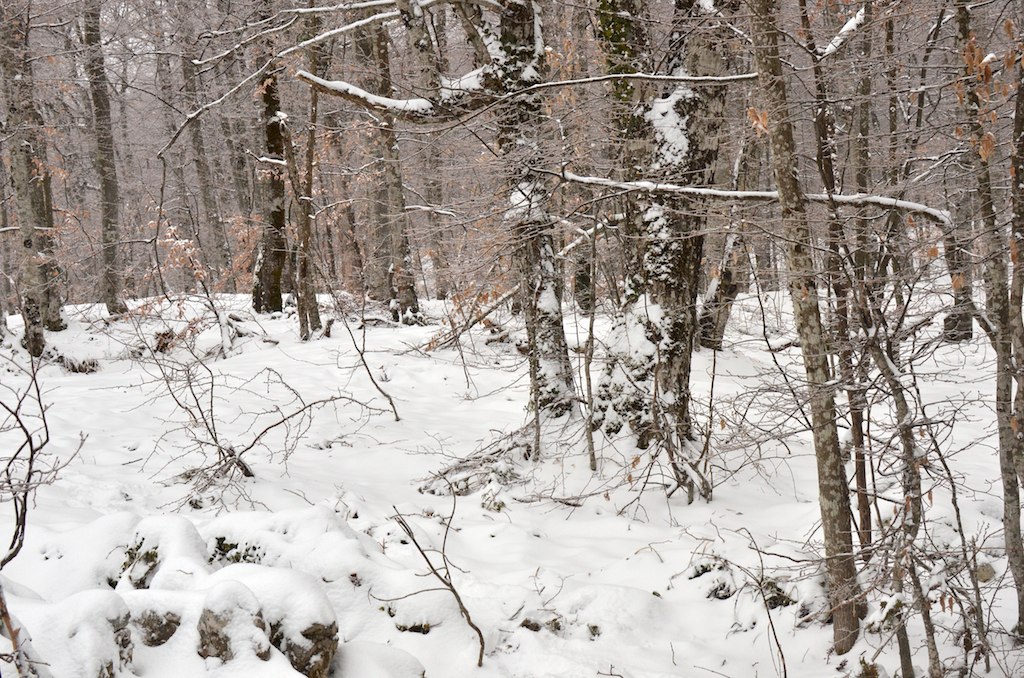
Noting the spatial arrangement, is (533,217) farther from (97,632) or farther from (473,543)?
(97,632)

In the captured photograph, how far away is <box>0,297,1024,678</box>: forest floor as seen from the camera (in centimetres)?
378

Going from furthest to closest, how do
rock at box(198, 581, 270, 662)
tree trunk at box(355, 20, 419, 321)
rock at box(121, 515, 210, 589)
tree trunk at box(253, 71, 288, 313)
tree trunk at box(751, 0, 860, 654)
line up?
tree trunk at box(253, 71, 288, 313)
tree trunk at box(355, 20, 419, 321)
rock at box(121, 515, 210, 589)
tree trunk at box(751, 0, 860, 654)
rock at box(198, 581, 270, 662)

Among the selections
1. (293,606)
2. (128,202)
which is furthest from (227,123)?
(293,606)

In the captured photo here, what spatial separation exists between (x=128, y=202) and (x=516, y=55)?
26.6 metres

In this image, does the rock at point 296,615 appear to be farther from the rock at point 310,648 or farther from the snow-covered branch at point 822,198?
the snow-covered branch at point 822,198

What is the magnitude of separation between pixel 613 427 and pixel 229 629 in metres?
3.80

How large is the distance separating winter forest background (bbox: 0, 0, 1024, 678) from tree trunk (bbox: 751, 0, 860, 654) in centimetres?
2

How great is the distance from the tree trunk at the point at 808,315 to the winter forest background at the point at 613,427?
0.02 m

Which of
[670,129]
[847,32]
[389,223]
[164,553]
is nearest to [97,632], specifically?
[164,553]

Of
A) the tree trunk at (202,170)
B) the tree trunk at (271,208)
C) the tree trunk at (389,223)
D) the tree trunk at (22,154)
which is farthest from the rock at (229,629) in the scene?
the tree trunk at (202,170)

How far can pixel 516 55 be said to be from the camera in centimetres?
670

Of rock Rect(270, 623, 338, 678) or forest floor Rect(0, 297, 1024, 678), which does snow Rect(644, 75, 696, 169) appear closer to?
forest floor Rect(0, 297, 1024, 678)

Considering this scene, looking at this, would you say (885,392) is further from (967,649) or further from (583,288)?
(583,288)

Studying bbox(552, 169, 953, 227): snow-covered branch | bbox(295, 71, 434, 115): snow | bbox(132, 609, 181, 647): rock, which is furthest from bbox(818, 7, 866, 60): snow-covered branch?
bbox(132, 609, 181, 647): rock
